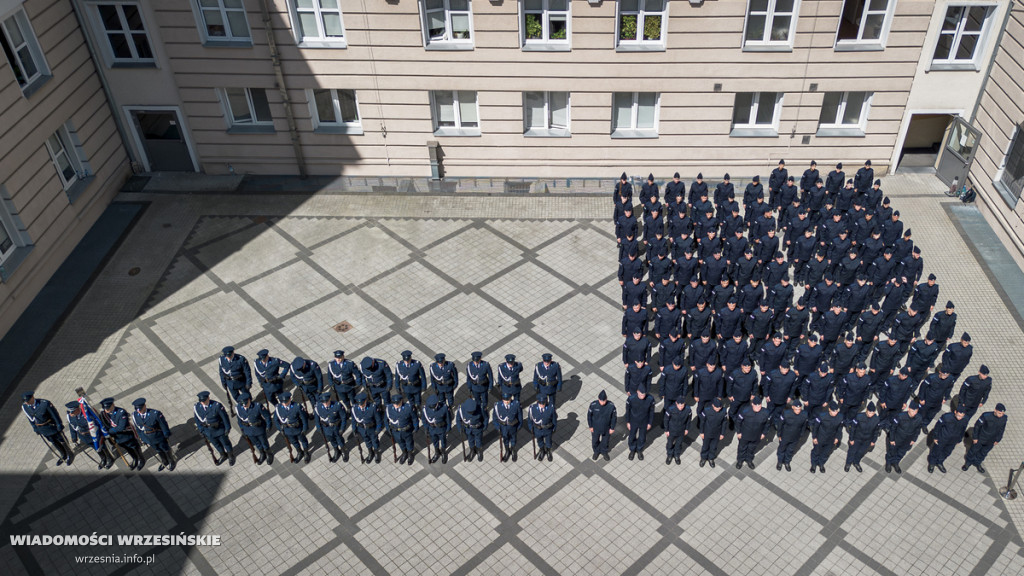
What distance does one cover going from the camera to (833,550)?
570 inches

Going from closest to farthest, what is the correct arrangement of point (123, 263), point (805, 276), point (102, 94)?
point (805, 276) → point (123, 263) → point (102, 94)

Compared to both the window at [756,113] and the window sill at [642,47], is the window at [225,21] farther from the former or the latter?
the window at [756,113]

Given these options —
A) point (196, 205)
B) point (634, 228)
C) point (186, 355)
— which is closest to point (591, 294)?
point (634, 228)

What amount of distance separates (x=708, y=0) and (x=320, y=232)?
1250 cm

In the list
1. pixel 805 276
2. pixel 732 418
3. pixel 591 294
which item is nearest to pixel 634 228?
pixel 591 294

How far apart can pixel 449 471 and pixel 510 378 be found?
2220 millimetres

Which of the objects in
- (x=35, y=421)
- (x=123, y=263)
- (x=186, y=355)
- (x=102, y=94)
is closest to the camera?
(x=35, y=421)

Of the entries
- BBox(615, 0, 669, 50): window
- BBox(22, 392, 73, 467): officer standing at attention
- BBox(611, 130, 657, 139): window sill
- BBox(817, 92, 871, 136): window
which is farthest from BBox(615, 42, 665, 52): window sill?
BBox(22, 392, 73, 467): officer standing at attention

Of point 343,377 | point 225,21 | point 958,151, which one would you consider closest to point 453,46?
point 225,21

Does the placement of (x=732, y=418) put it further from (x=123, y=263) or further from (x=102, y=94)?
(x=102, y=94)

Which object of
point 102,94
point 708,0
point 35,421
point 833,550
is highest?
point 708,0

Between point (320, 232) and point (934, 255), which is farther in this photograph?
point (320, 232)

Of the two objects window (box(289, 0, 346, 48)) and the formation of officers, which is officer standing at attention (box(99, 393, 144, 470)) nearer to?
the formation of officers

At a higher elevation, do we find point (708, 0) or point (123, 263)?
point (708, 0)
